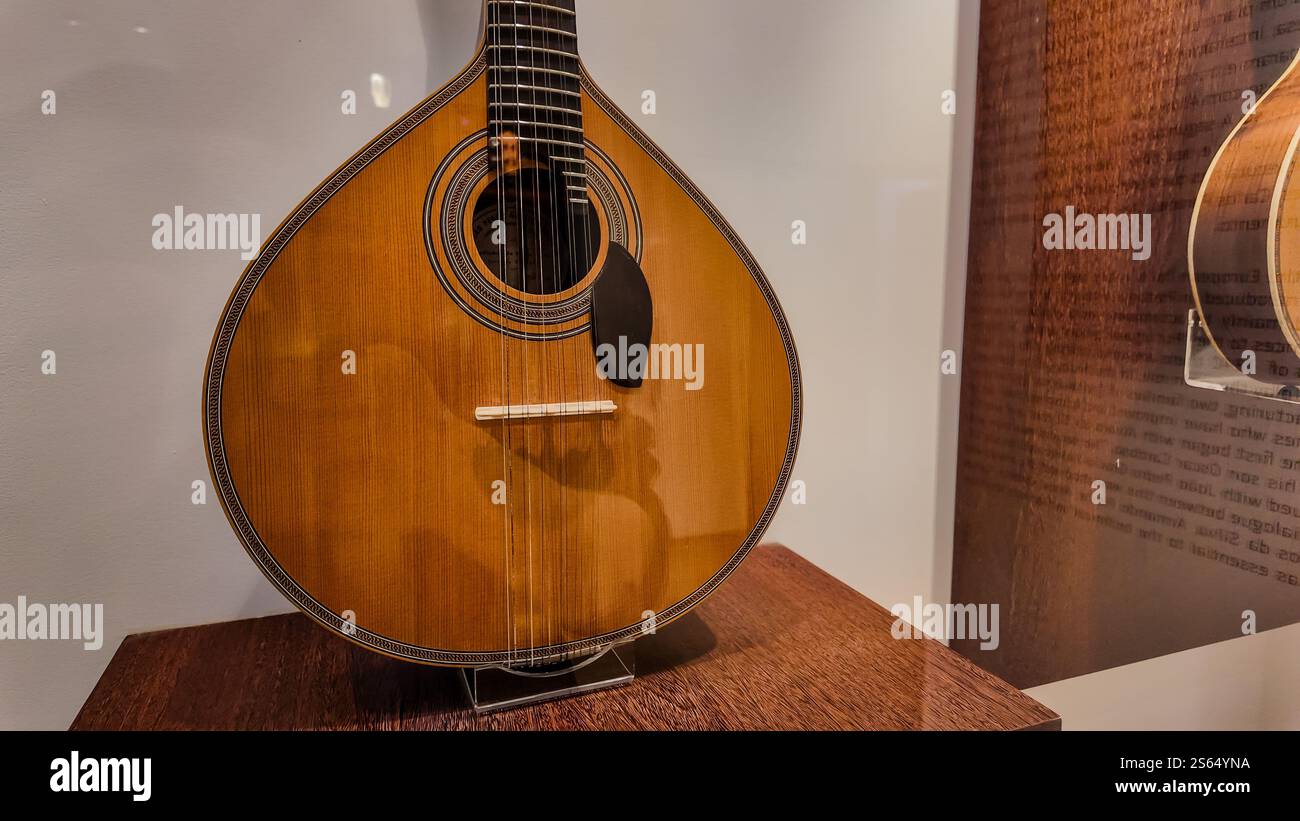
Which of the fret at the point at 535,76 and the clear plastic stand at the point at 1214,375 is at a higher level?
the fret at the point at 535,76

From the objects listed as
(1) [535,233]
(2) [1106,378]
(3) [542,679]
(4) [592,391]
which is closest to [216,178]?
(1) [535,233]

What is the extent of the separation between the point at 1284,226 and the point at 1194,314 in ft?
0.41

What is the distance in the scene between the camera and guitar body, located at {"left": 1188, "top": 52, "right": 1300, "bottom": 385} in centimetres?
66

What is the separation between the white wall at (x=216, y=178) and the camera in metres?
0.78

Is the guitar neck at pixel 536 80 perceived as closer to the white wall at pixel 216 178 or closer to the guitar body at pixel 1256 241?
the white wall at pixel 216 178

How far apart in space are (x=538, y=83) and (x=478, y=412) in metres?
0.32

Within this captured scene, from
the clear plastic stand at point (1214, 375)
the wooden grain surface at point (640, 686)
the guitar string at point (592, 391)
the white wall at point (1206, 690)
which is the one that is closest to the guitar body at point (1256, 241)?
the clear plastic stand at point (1214, 375)

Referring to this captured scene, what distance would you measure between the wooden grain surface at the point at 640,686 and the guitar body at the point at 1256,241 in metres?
0.41

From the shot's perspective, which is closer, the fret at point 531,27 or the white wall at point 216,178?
the fret at point 531,27

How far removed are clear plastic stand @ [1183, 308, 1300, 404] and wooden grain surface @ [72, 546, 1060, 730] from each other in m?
0.37

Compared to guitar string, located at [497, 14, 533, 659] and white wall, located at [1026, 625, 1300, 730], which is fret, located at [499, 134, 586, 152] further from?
white wall, located at [1026, 625, 1300, 730]

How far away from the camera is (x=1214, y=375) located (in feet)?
2.47
